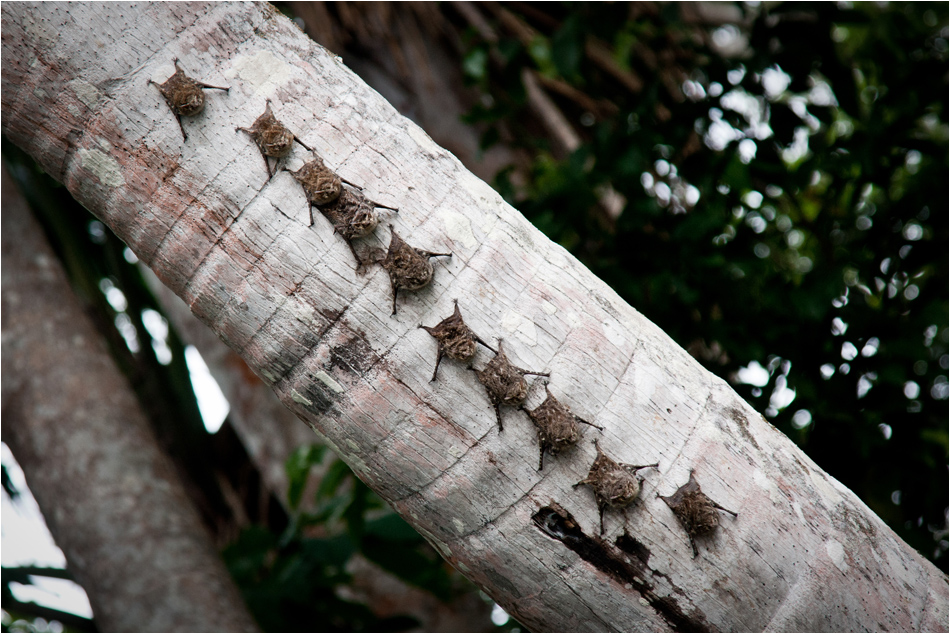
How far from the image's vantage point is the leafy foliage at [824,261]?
1.99m

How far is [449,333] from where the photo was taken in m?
1.10

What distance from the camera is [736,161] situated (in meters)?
2.13

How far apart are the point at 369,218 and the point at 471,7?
8.69 ft

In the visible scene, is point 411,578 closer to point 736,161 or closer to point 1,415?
point 1,415

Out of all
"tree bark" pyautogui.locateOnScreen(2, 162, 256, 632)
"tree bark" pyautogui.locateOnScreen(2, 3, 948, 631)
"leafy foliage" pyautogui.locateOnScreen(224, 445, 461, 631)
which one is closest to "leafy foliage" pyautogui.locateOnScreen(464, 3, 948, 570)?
"tree bark" pyautogui.locateOnScreen(2, 3, 948, 631)

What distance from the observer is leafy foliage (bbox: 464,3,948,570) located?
1.99m

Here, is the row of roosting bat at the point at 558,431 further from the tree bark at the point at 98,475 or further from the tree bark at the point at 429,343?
the tree bark at the point at 98,475

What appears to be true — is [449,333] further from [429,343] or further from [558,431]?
[558,431]

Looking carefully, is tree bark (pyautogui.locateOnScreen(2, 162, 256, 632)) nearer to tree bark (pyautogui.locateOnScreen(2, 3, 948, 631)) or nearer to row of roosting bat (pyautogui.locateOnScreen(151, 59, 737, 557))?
tree bark (pyautogui.locateOnScreen(2, 3, 948, 631))

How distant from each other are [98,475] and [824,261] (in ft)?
8.25

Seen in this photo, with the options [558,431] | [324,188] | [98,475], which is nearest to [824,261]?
[558,431]

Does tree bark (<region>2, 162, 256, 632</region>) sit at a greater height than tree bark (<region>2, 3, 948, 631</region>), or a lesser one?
lesser

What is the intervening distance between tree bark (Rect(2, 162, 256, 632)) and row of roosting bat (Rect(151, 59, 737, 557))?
1473 millimetres

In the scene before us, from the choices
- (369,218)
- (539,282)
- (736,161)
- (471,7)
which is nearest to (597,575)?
(539,282)
